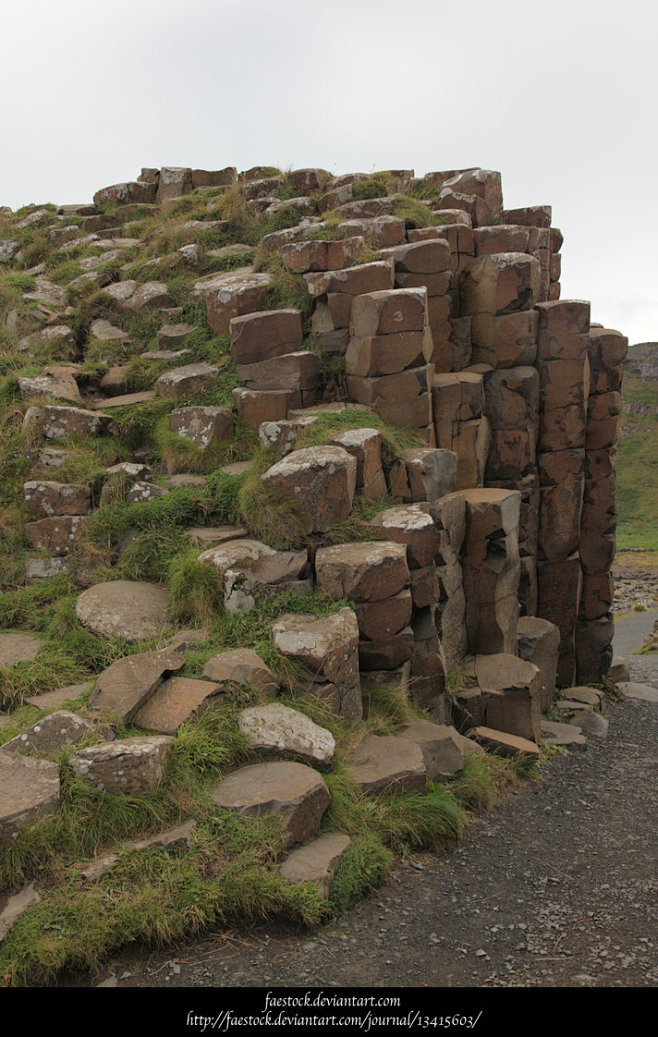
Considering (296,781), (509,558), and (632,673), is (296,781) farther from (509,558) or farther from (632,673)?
(632,673)

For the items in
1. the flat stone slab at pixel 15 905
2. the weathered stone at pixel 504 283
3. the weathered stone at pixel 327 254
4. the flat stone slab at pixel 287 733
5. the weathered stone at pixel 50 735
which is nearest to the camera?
the flat stone slab at pixel 15 905

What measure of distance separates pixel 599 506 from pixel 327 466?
295 inches

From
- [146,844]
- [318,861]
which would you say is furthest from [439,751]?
[146,844]

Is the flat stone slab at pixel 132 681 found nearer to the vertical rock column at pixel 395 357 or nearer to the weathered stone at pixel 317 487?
the weathered stone at pixel 317 487

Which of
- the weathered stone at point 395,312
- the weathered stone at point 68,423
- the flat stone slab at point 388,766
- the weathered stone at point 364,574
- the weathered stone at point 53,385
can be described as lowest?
the flat stone slab at point 388,766

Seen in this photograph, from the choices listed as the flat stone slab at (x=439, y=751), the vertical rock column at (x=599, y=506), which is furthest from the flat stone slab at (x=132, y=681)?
the vertical rock column at (x=599, y=506)

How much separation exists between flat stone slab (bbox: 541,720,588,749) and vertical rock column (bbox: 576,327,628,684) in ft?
11.5

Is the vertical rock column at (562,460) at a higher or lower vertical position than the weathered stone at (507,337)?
lower

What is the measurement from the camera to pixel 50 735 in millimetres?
6523

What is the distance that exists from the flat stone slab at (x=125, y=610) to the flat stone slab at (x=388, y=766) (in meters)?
2.39

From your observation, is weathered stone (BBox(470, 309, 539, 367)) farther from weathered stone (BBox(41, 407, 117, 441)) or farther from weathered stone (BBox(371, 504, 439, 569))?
weathered stone (BBox(41, 407, 117, 441))

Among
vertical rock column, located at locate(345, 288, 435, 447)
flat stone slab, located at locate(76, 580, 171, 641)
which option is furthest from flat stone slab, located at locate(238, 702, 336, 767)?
vertical rock column, located at locate(345, 288, 435, 447)

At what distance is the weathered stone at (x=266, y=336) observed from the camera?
39.6 feet
